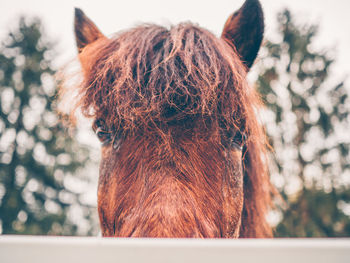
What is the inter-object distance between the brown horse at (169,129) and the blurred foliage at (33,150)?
5992mm

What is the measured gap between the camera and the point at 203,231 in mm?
1030

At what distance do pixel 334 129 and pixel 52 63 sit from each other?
9.23 metres

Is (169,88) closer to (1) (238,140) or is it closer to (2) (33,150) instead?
(1) (238,140)

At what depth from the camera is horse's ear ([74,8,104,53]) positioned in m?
2.21

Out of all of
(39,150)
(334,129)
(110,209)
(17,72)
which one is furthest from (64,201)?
(334,129)

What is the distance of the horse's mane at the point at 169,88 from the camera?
128 cm

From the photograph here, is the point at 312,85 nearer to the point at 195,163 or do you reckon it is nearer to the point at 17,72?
the point at 195,163

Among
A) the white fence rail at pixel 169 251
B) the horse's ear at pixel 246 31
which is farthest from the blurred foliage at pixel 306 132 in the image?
the white fence rail at pixel 169 251

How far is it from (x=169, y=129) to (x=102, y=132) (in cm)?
55

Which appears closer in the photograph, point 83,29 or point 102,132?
point 102,132

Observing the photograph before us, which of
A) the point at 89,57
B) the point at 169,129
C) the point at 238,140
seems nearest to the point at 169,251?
the point at 169,129

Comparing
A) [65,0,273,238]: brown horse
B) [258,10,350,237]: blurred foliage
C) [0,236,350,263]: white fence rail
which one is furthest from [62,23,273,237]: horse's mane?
[258,10,350,237]: blurred foliage

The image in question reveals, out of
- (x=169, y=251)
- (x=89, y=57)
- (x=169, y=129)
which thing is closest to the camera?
(x=169, y=251)

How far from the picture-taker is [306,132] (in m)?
7.27
